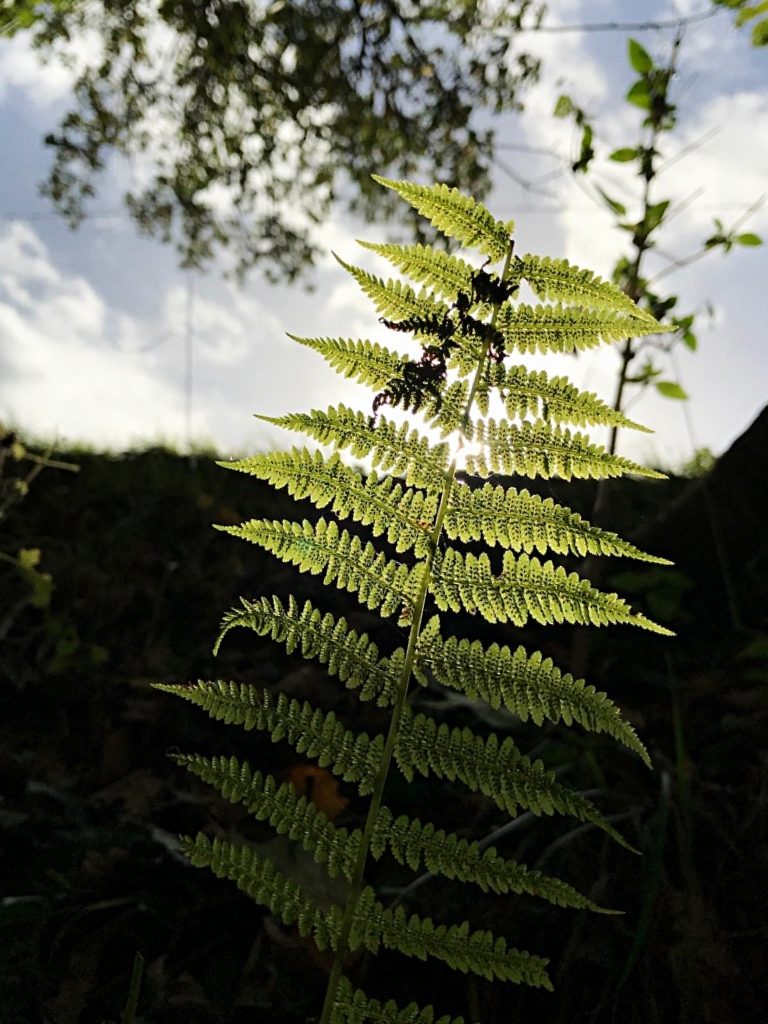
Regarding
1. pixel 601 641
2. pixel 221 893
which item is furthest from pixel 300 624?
pixel 601 641

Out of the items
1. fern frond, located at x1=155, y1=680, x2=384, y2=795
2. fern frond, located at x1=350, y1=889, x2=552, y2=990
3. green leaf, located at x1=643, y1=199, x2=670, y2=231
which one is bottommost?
fern frond, located at x1=350, y1=889, x2=552, y2=990

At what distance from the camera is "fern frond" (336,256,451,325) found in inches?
45.8

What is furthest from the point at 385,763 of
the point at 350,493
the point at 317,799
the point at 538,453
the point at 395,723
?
the point at 317,799

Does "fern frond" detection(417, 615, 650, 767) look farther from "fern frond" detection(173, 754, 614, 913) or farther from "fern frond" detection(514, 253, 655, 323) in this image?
"fern frond" detection(514, 253, 655, 323)

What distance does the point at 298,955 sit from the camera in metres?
1.76

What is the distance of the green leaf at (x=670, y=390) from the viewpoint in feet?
8.65

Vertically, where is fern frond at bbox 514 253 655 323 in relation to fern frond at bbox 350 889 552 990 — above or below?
above

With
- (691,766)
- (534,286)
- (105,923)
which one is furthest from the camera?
(691,766)

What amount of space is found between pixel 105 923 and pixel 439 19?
23.5 feet

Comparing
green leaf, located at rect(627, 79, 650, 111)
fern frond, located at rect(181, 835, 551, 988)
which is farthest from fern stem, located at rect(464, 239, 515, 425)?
green leaf, located at rect(627, 79, 650, 111)

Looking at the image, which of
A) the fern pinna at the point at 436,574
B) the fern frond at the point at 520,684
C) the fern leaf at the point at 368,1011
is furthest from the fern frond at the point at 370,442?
the fern leaf at the point at 368,1011

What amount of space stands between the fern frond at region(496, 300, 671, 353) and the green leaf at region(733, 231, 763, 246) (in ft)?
6.48

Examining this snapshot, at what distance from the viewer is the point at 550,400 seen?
3.81 ft

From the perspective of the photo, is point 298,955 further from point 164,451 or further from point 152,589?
point 164,451
